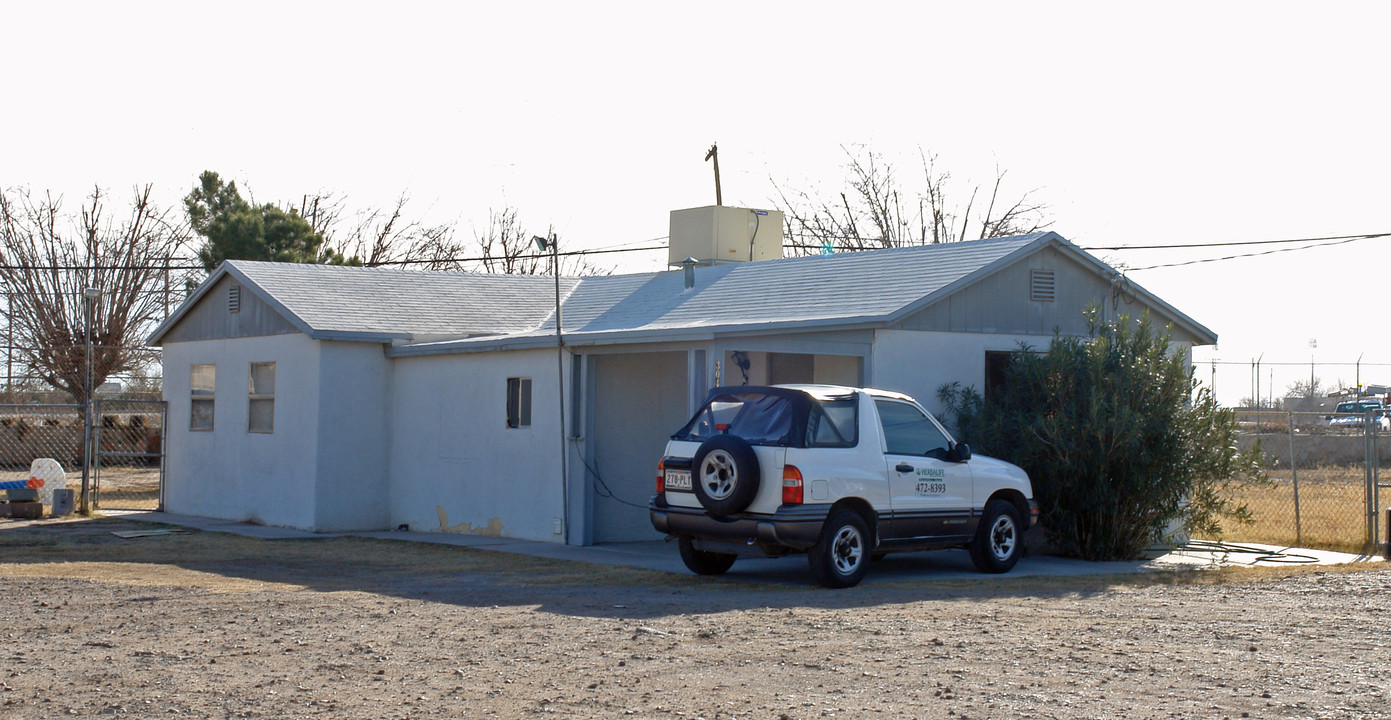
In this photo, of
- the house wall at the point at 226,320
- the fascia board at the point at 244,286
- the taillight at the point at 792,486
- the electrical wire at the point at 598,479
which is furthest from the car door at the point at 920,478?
the house wall at the point at 226,320

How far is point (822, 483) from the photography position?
1118 cm

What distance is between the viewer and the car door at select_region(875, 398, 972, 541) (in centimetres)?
1184

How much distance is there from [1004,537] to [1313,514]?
9.79 meters

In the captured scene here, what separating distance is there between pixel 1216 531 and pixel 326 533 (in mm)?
10996

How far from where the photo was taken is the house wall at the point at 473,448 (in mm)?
15938

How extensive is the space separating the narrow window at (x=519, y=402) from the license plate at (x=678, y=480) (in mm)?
4744

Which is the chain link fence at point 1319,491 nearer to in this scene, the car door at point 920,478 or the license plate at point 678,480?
the car door at point 920,478

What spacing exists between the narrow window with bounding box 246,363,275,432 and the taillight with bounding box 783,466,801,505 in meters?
10.2

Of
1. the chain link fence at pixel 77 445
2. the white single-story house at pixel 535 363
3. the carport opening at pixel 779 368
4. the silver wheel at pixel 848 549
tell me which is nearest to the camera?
the silver wheel at pixel 848 549

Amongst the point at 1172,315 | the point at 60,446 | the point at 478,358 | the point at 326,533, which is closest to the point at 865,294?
the point at 1172,315

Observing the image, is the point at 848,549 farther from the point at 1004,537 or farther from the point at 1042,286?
the point at 1042,286

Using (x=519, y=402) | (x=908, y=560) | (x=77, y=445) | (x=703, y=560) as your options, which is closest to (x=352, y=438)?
(x=519, y=402)

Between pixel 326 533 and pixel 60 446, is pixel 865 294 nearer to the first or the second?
pixel 326 533

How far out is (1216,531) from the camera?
14938 mm
